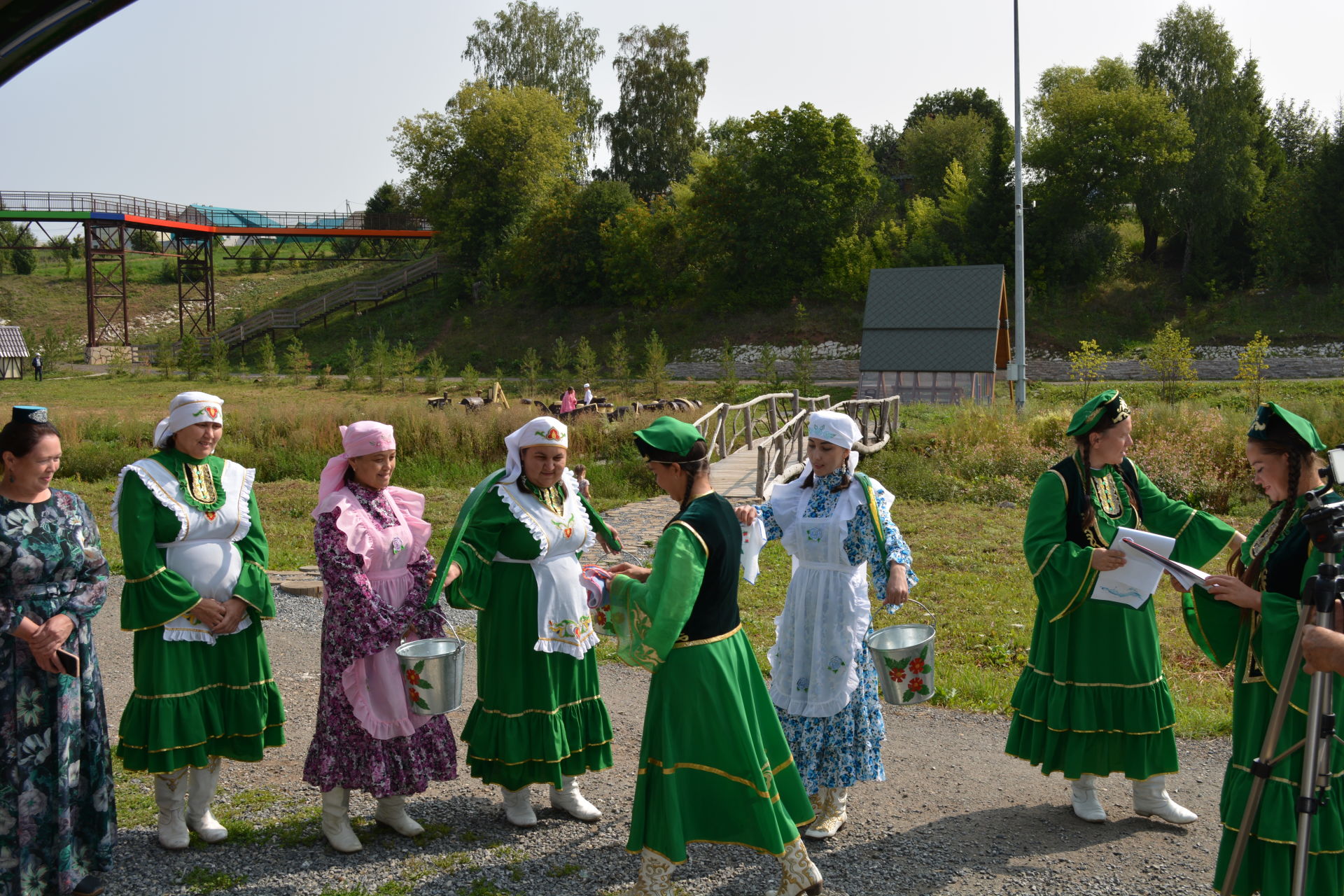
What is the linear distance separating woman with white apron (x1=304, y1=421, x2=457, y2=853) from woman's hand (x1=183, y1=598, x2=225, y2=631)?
441mm

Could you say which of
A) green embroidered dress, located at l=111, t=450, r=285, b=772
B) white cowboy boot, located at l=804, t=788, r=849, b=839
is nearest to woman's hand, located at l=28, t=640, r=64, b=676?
green embroidered dress, located at l=111, t=450, r=285, b=772

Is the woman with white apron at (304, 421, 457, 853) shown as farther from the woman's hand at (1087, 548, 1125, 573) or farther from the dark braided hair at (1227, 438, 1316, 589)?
the dark braided hair at (1227, 438, 1316, 589)

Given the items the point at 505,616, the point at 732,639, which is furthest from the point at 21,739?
the point at 732,639

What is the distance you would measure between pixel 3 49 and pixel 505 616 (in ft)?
9.05

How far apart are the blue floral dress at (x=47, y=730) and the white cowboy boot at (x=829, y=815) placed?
2.90m

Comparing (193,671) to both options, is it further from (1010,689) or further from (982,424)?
(982,424)

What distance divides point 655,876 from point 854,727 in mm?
1335

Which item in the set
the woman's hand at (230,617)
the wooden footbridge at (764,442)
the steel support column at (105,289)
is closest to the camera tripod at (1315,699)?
the woman's hand at (230,617)

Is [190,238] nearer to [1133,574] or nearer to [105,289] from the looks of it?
[105,289]

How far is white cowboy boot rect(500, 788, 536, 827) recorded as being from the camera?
Result: 4.62 meters

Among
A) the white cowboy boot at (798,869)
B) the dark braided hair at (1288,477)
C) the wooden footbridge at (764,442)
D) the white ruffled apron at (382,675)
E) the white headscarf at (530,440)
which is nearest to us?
the dark braided hair at (1288,477)

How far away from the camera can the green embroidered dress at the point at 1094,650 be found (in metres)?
4.44

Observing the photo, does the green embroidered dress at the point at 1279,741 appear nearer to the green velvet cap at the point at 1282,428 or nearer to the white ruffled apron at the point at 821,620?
the green velvet cap at the point at 1282,428

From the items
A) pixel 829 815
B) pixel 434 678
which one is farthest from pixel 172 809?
pixel 829 815
